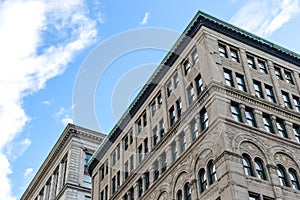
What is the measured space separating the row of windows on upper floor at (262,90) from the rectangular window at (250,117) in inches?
90.9

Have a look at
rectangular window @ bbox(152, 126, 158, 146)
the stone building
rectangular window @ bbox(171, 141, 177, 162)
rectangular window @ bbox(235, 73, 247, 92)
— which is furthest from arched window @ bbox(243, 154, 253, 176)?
the stone building

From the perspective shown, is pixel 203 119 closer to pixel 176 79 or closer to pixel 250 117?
pixel 250 117

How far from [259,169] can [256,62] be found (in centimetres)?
1308

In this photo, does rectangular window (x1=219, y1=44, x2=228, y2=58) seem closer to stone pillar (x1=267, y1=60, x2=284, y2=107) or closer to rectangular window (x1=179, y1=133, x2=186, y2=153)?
stone pillar (x1=267, y1=60, x2=284, y2=107)

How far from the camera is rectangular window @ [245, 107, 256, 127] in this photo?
40.1 meters

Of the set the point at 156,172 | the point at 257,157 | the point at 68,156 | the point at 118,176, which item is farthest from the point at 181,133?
the point at 68,156

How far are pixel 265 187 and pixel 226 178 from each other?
3461mm

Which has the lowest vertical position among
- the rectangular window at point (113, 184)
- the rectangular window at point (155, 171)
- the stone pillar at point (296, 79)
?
the rectangular window at point (155, 171)

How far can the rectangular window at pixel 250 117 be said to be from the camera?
131ft

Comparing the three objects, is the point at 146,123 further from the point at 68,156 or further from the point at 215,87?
the point at 68,156

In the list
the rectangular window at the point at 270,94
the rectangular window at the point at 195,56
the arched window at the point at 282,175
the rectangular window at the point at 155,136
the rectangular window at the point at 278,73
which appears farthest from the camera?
the rectangular window at the point at 155,136

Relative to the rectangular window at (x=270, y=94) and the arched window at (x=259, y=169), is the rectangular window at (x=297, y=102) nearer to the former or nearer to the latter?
the rectangular window at (x=270, y=94)

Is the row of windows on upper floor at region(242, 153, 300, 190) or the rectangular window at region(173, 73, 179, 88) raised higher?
the rectangular window at region(173, 73, 179, 88)

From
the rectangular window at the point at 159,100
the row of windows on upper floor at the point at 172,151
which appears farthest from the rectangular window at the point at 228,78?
the rectangular window at the point at 159,100
